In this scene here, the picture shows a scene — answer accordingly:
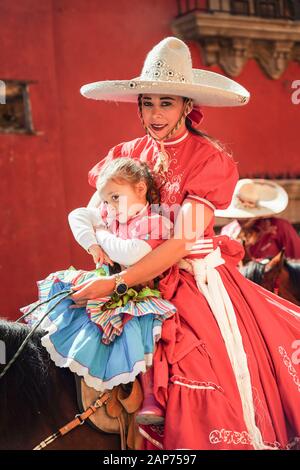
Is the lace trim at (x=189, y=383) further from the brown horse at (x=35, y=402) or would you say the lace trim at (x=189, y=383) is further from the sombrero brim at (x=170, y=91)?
the sombrero brim at (x=170, y=91)

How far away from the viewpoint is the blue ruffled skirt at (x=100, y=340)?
269 cm

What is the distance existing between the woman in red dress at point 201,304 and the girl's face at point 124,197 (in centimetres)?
15

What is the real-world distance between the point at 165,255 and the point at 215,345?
1.27 ft

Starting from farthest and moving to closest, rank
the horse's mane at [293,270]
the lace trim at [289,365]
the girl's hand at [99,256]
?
the horse's mane at [293,270], the lace trim at [289,365], the girl's hand at [99,256]

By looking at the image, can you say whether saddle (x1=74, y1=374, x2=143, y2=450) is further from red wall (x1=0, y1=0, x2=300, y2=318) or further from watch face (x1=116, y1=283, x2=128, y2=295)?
red wall (x1=0, y1=0, x2=300, y2=318)

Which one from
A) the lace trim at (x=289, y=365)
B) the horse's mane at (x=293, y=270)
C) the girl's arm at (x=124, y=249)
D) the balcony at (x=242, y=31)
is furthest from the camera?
the balcony at (x=242, y=31)

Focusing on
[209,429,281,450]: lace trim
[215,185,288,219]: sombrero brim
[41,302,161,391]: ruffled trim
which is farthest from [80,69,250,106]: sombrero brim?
[215,185,288,219]: sombrero brim

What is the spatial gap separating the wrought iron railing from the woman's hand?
6.13 m

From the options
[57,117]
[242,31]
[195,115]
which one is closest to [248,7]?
[242,31]

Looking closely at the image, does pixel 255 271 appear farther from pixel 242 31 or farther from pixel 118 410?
pixel 242 31

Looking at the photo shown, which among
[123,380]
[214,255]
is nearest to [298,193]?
[214,255]

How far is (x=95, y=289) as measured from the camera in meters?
2.75

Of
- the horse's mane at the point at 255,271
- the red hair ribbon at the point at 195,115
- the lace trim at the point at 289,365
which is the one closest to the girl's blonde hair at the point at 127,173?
the red hair ribbon at the point at 195,115

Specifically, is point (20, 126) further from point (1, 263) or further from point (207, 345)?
point (207, 345)
